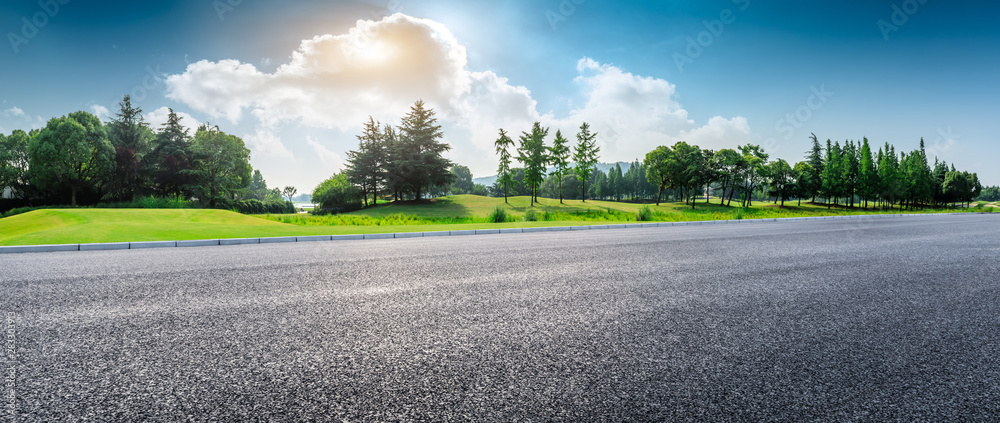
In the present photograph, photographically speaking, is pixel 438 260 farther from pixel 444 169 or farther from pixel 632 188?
pixel 632 188

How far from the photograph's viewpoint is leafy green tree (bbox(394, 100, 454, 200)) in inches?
1793

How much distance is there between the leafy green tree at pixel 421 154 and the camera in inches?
1793

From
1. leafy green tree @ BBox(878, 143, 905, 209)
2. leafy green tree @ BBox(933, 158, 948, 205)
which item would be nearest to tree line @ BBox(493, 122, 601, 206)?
leafy green tree @ BBox(878, 143, 905, 209)

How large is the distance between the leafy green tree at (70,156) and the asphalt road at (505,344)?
143ft

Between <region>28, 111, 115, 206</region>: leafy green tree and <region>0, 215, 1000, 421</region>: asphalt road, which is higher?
<region>28, 111, 115, 206</region>: leafy green tree

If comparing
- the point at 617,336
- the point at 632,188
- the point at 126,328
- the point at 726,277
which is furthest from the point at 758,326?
the point at 632,188

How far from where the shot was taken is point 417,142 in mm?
47344

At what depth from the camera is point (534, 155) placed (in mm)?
48219

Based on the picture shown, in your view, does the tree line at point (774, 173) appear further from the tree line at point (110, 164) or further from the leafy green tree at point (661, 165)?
the tree line at point (110, 164)

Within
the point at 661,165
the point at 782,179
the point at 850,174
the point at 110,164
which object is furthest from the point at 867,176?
the point at 110,164

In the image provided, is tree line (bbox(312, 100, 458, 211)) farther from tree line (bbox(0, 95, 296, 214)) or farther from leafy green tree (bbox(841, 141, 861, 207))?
leafy green tree (bbox(841, 141, 861, 207))

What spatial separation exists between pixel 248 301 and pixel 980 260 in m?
12.3

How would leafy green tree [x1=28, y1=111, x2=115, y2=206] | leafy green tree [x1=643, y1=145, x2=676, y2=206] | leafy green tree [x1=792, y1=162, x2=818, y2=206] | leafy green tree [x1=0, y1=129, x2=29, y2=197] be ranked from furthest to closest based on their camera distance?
1. leafy green tree [x1=792, y1=162, x2=818, y2=206]
2. leafy green tree [x1=643, y1=145, x2=676, y2=206]
3. leafy green tree [x1=0, y1=129, x2=29, y2=197]
4. leafy green tree [x1=28, y1=111, x2=115, y2=206]

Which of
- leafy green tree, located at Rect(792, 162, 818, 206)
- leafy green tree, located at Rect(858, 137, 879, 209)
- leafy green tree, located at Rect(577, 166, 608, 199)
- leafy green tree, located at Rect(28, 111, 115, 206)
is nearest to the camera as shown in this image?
leafy green tree, located at Rect(28, 111, 115, 206)
